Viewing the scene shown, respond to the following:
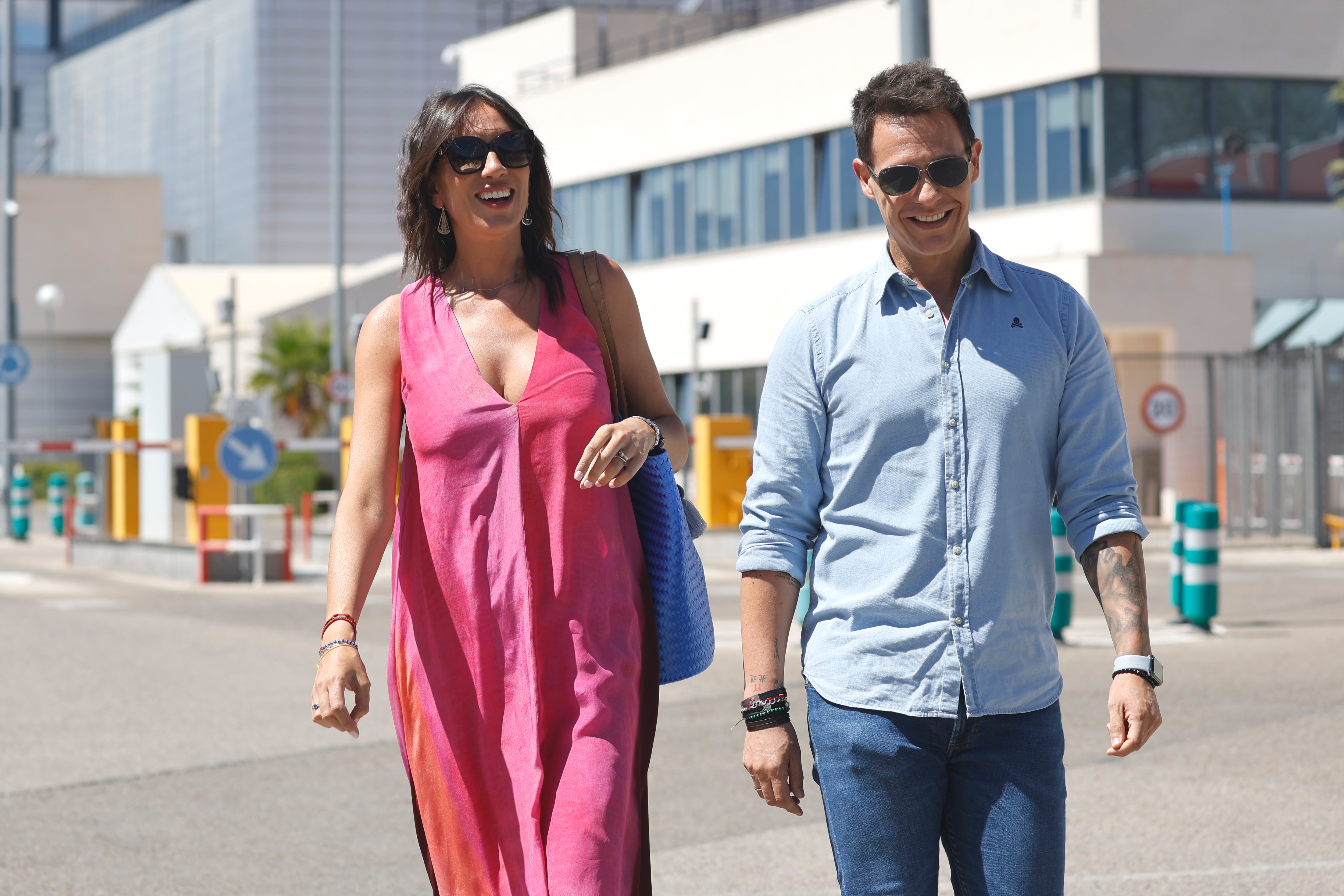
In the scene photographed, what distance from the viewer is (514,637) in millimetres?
3371

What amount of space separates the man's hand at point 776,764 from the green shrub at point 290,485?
114 ft

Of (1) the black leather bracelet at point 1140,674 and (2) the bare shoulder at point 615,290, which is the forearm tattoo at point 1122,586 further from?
(2) the bare shoulder at point 615,290

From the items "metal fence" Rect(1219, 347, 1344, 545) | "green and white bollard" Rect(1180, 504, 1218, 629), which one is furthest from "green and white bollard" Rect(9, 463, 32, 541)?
"green and white bollard" Rect(1180, 504, 1218, 629)

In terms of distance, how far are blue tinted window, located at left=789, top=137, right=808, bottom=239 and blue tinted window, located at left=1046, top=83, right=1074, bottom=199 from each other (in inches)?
242

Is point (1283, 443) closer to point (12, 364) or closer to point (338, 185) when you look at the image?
point (12, 364)

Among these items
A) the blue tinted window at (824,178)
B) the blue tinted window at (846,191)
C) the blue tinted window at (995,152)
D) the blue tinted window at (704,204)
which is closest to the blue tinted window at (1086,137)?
the blue tinted window at (995,152)

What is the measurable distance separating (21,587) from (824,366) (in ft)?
52.6

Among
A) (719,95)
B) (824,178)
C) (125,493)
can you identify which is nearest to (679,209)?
(719,95)

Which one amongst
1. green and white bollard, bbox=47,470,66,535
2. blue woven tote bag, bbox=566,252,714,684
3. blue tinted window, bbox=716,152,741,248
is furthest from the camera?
blue tinted window, bbox=716,152,741,248

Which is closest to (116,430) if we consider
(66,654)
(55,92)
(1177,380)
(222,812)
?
(66,654)

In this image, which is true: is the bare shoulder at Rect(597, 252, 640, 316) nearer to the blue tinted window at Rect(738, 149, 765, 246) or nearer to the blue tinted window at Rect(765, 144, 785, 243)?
the blue tinted window at Rect(765, 144, 785, 243)

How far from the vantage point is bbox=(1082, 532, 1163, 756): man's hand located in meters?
3.06

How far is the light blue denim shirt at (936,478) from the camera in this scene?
9.95 feet

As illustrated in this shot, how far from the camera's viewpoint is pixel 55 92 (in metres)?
104
